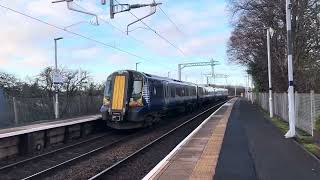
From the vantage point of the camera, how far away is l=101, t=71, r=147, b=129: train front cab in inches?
968

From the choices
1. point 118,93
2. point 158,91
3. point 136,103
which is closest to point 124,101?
point 118,93

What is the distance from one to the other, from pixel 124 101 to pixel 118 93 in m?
0.52

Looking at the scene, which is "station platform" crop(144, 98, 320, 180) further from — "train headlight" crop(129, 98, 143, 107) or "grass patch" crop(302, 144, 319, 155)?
"train headlight" crop(129, 98, 143, 107)

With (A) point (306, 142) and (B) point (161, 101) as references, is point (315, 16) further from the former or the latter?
(A) point (306, 142)

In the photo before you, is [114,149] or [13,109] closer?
[114,149]

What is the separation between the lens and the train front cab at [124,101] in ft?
80.7

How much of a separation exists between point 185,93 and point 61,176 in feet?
102

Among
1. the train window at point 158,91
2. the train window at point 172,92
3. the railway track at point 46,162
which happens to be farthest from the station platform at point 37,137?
the train window at point 172,92

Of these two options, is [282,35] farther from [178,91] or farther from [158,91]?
[158,91]

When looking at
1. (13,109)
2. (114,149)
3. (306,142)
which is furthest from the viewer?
(13,109)

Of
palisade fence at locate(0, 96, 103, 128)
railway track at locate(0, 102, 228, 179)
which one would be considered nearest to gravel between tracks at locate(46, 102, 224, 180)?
railway track at locate(0, 102, 228, 179)

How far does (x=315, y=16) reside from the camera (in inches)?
1422

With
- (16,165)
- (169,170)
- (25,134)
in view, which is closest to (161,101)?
(25,134)

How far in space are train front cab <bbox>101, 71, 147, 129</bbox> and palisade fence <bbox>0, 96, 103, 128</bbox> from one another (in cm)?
883
